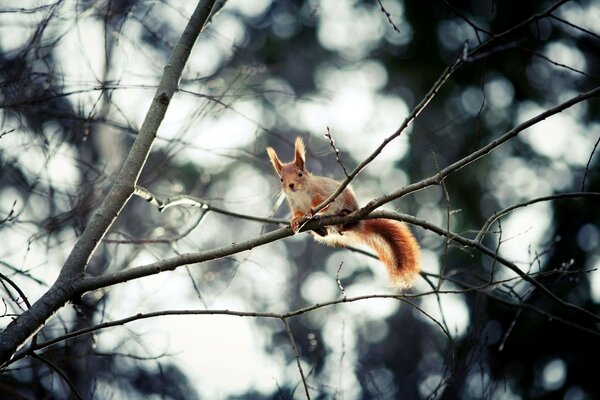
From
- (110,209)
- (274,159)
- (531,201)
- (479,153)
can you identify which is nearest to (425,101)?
(479,153)

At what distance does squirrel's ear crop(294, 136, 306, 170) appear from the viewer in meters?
3.64

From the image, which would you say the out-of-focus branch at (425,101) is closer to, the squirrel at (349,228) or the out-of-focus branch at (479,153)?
the out-of-focus branch at (479,153)

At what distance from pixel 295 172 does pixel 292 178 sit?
0.06 m

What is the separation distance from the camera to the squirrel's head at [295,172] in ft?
11.9

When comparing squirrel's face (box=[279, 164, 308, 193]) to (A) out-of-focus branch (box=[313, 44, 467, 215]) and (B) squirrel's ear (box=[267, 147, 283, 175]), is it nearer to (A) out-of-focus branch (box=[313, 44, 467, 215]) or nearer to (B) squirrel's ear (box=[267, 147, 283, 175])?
(B) squirrel's ear (box=[267, 147, 283, 175])

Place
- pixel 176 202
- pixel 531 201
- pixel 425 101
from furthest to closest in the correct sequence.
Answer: pixel 176 202 < pixel 531 201 < pixel 425 101

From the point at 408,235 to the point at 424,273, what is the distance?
0.82 feet

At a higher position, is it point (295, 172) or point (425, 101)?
point (295, 172)

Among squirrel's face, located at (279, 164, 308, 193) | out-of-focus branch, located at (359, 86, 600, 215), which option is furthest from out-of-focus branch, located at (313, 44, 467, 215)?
squirrel's face, located at (279, 164, 308, 193)

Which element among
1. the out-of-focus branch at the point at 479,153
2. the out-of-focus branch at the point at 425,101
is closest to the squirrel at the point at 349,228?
the out-of-focus branch at the point at 479,153

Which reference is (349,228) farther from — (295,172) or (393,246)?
(295,172)

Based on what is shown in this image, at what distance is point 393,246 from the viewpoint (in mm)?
3484

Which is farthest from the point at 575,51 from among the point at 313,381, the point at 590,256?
the point at 313,381

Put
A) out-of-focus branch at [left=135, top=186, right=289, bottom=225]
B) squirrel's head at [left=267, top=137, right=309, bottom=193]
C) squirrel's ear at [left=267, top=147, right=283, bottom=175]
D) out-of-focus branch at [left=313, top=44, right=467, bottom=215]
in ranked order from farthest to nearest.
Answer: squirrel's ear at [left=267, top=147, right=283, bottom=175] → squirrel's head at [left=267, top=137, right=309, bottom=193] → out-of-focus branch at [left=135, top=186, right=289, bottom=225] → out-of-focus branch at [left=313, top=44, right=467, bottom=215]
